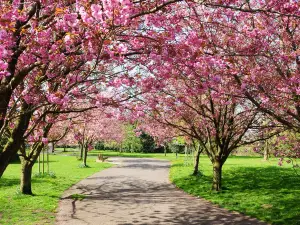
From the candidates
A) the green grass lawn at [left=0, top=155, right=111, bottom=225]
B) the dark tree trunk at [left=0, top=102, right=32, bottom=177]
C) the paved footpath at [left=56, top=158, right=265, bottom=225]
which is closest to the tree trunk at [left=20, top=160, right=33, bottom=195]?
the green grass lawn at [left=0, top=155, right=111, bottom=225]

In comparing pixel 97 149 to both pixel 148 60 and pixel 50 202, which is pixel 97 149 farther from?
pixel 148 60

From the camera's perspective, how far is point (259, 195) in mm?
13125

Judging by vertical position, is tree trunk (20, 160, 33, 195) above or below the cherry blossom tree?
below

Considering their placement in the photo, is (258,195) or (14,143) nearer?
(14,143)

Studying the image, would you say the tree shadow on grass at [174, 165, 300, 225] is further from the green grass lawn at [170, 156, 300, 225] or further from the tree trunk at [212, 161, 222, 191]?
the tree trunk at [212, 161, 222, 191]

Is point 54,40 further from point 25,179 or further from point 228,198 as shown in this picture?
point 228,198

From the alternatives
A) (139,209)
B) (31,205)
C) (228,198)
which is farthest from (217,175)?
(31,205)

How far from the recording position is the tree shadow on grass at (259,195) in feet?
32.5

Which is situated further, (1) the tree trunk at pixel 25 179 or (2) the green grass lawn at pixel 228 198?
(1) the tree trunk at pixel 25 179

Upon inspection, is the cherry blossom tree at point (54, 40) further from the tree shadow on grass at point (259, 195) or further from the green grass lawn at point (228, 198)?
the tree shadow on grass at point (259, 195)

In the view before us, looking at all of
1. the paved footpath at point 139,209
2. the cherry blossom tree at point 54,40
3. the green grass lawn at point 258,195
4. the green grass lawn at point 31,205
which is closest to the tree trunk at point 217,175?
the green grass lawn at point 258,195

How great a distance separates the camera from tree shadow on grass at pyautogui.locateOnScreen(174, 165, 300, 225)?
32.5 ft

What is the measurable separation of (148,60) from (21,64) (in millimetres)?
3107

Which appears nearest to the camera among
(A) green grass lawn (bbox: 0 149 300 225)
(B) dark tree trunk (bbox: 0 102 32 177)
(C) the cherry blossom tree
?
(C) the cherry blossom tree
